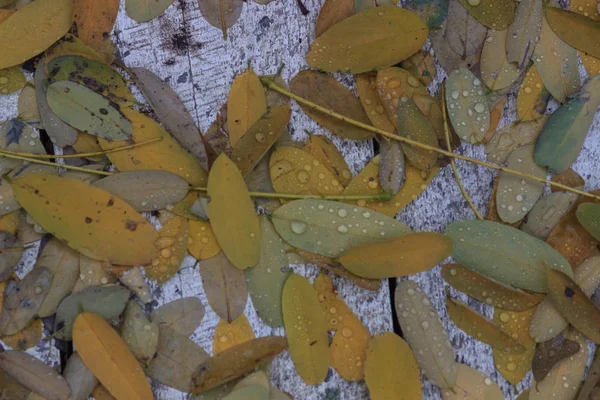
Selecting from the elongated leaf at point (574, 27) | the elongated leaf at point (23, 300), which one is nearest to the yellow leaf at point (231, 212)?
the elongated leaf at point (23, 300)

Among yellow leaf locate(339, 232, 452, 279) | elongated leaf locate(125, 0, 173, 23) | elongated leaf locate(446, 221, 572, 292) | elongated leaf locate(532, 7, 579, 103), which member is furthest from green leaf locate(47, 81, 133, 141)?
elongated leaf locate(532, 7, 579, 103)

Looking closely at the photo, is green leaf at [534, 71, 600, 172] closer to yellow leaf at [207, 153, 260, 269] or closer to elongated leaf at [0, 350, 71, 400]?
yellow leaf at [207, 153, 260, 269]

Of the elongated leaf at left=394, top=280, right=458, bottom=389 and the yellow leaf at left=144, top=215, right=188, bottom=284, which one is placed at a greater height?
the yellow leaf at left=144, top=215, right=188, bottom=284

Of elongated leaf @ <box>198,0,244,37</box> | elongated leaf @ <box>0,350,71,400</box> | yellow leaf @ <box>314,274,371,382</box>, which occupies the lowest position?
yellow leaf @ <box>314,274,371,382</box>

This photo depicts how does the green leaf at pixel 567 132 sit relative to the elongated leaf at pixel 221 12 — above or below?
below

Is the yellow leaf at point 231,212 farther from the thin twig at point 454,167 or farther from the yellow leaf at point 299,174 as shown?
the thin twig at point 454,167
